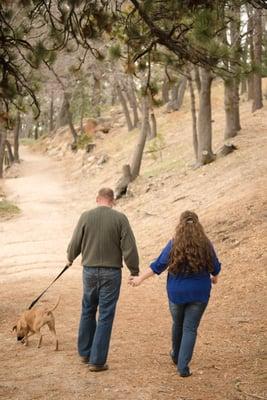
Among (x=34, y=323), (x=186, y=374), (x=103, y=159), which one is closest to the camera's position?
(x=186, y=374)

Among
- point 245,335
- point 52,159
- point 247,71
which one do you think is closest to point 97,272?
point 245,335

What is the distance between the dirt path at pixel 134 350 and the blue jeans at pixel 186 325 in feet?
0.63

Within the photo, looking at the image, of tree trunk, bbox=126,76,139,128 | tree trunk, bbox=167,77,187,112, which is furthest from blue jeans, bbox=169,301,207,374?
tree trunk, bbox=167,77,187,112

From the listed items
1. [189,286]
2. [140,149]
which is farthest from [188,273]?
[140,149]

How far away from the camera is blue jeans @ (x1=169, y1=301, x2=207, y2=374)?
545cm

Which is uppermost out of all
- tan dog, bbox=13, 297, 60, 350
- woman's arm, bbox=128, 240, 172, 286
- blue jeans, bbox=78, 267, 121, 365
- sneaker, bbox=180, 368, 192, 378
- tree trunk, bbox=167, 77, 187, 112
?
tree trunk, bbox=167, 77, 187, 112

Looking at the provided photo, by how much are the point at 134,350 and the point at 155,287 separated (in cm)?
430

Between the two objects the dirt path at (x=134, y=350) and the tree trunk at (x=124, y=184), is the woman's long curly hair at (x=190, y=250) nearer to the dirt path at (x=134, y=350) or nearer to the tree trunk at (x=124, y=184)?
the dirt path at (x=134, y=350)

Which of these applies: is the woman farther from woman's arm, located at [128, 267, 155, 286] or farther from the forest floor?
the forest floor

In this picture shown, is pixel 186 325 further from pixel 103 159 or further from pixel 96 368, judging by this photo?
pixel 103 159

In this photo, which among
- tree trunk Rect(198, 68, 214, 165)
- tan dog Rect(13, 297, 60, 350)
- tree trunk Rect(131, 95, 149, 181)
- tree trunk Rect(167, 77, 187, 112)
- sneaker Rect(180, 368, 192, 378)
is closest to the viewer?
sneaker Rect(180, 368, 192, 378)

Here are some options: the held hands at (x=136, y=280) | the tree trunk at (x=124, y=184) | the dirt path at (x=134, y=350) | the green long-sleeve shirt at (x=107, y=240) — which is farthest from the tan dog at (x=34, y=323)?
the tree trunk at (x=124, y=184)

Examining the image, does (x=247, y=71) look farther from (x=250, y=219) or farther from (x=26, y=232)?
(x=26, y=232)

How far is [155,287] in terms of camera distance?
35.9 ft
